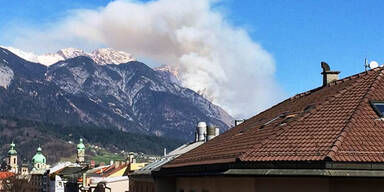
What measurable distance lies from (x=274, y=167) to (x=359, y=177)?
231 centimetres

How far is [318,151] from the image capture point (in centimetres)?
1927

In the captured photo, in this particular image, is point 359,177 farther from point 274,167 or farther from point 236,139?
point 236,139

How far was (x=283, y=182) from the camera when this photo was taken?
19969 millimetres

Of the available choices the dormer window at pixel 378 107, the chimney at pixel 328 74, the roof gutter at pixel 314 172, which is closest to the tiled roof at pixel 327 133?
the dormer window at pixel 378 107

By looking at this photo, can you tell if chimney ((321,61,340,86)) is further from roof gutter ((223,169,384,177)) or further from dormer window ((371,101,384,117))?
roof gutter ((223,169,384,177))

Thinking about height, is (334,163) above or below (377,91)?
below

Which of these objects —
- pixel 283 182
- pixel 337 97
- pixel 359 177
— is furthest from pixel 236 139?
pixel 359 177

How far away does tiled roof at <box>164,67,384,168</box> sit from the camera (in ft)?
62.7

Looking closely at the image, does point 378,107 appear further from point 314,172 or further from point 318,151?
point 314,172

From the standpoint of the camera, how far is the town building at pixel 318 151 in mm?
18672

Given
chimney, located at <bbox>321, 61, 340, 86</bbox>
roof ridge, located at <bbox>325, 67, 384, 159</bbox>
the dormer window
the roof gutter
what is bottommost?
the roof gutter

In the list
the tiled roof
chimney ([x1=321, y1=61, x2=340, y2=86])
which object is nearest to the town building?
the tiled roof

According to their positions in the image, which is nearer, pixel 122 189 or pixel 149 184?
pixel 149 184

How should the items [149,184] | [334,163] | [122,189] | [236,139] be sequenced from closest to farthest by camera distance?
[334,163] → [236,139] → [149,184] → [122,189]
